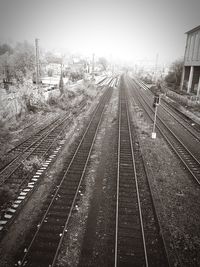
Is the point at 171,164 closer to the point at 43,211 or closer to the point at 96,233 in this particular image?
the point at 96,233

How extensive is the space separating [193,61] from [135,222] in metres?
38.0

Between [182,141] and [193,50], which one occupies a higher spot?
[193,50]

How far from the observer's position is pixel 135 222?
6.71 m

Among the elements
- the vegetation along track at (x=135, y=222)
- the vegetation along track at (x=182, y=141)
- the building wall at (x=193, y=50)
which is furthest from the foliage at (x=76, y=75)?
the vegetation along track at (x=135, y=222)

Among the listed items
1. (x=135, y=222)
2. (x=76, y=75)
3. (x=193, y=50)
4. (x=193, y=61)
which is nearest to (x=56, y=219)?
(x=135, y=222)

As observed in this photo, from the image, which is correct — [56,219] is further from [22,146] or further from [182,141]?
[182,141]

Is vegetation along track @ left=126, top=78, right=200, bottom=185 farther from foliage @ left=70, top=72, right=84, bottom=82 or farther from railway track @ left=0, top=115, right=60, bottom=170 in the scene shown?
foliage @ left=70, top=72, right=84, bottom=82

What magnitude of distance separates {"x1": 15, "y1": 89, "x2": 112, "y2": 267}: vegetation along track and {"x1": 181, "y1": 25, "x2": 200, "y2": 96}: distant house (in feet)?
110

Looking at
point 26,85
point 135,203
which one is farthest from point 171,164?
point 26,85

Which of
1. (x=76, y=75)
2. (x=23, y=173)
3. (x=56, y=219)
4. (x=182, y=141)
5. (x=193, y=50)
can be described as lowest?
(x=56, y=219)

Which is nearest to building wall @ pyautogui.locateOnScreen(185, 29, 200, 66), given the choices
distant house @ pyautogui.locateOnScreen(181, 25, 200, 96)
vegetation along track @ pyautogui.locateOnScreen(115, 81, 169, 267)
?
distant house @ pyautogui.locateOnScreen(181, 25, 200, 96)

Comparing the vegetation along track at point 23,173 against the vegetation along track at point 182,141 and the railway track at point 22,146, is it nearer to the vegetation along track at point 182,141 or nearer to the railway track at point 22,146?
the railway track at point 22,146

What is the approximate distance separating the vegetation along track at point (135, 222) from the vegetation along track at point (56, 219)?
73.9 inches

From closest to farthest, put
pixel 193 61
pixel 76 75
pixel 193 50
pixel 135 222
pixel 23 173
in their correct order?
pixel 135 222 → pixel 23 173 → pixel 193 61 → pixel 193 50 → pixel 76 75
